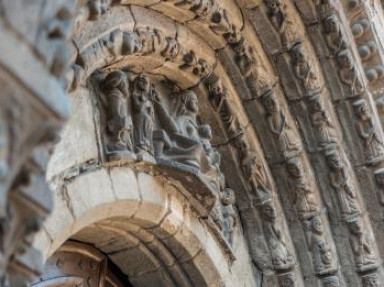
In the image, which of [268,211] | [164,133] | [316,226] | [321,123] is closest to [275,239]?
[268,211]

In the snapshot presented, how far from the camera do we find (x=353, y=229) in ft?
13.9

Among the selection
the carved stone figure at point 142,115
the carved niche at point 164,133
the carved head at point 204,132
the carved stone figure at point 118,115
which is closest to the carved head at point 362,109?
the carved niche at point 164,133

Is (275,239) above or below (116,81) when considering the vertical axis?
below

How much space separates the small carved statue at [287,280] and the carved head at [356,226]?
0.46 meters

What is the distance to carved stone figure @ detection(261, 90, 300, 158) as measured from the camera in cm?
402

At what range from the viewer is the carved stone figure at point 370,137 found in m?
4.30

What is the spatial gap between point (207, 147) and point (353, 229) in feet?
3.49

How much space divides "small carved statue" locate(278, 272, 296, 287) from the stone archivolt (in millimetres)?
10

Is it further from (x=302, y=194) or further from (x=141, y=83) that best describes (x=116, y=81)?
(x=302, y=194)

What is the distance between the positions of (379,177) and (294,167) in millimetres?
500

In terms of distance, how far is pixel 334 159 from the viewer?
13.8ft

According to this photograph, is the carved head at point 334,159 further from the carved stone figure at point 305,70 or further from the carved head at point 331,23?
the carved head at point 331,23

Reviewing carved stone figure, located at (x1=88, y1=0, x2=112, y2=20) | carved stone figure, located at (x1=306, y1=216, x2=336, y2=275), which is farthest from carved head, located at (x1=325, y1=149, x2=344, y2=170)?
carved stone figure, located at (x1=88, y1=0, x2=112, y2=20)

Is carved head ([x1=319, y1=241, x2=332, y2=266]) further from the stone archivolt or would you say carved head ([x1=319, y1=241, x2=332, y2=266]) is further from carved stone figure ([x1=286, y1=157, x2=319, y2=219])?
carved stone figure ([x1=286, y1=157, x2=319, y2=219])
